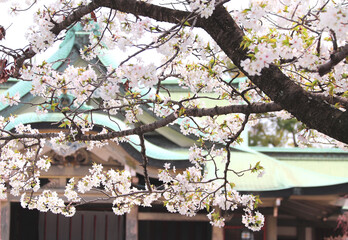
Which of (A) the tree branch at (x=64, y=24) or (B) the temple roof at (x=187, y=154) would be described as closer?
(A) the tree branch at (x=64, y=24)

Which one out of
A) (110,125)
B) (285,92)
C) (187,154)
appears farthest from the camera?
(187,154)

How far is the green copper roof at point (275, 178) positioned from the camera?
7.86 meters

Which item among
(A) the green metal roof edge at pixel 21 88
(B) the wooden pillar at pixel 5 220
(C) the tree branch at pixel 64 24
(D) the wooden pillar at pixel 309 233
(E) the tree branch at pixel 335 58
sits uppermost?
(A) the green metal roof edge at pixel 21 88

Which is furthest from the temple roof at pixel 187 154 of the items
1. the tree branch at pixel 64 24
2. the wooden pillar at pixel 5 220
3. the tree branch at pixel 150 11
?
the tree branch at pixel 150 11

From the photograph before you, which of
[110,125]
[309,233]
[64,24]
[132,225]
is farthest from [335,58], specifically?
[309,233]

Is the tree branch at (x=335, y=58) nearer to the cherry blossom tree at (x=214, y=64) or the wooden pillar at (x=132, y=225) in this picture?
the cherry blossom tree at (x=214, y=64)

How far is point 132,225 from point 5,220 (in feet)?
6.67

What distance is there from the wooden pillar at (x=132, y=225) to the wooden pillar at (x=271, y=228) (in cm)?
226

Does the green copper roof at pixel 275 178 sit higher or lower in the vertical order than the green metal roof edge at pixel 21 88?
lower

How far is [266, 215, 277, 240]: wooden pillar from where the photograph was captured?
9.19 metres

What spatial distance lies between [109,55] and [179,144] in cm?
188

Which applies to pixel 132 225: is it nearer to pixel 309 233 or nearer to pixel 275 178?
pixel 275 178

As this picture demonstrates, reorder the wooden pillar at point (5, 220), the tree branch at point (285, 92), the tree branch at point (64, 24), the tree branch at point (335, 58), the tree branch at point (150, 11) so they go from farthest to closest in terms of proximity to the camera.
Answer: the wooden pillar at point (5, 220) < the tree branch at point (64, 24) < the tree branch at point (150, 11) < the tree branch at point (285, 92) < the tree branch at point (335, 58)

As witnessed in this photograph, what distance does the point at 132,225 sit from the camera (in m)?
8.77
